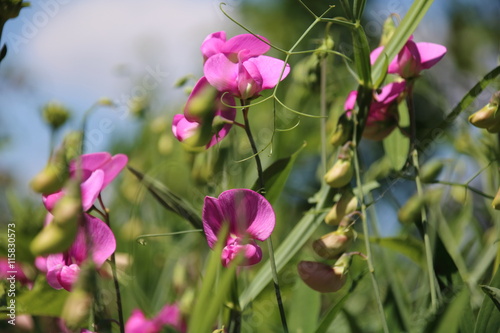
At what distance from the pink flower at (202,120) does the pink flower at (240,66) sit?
0.04 feet

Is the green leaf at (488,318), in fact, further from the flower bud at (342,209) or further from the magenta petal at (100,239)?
the magenta petal at (100,239)

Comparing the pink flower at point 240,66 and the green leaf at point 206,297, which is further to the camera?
the pink flower at point 240,66

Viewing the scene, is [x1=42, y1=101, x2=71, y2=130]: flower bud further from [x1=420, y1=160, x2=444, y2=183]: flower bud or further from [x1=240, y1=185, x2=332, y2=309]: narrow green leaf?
[x1=420, y1=160, x2=444, y2=183]: flower bud

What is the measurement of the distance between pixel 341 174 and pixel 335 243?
0.06 metres

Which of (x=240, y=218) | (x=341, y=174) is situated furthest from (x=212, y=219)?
(x=341, y=174)

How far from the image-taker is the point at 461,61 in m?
3.38

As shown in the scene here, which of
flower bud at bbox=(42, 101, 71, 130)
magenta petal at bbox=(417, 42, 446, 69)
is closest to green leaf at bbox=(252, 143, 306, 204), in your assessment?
magenta petal at bbox=(417, 42, 446, 69)

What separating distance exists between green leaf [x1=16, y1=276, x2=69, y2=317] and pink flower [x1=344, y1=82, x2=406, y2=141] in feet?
0.92

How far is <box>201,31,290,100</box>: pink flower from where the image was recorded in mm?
415

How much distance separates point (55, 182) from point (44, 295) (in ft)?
0.34

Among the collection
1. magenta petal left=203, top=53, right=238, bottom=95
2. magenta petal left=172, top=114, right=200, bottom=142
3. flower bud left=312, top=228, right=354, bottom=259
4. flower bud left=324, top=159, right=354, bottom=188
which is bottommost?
flower bud left=312, top=228, right=354, bottom=259

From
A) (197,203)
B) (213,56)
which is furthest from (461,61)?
(213,56)

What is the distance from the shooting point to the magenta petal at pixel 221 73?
412 mm

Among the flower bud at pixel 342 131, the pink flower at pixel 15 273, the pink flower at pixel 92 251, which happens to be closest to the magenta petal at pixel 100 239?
the pink flower at pixel 92 251
